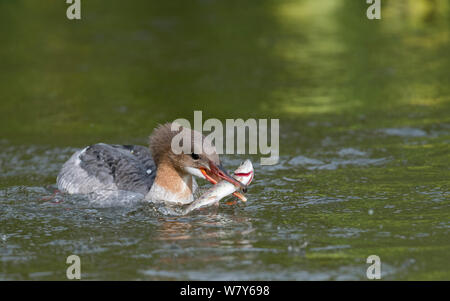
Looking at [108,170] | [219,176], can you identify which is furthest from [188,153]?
[108,170]

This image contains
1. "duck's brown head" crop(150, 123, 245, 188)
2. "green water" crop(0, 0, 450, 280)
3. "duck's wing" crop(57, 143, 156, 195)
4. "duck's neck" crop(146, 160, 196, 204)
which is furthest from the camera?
"duck's wing" crop(57, 143, 156, 195)

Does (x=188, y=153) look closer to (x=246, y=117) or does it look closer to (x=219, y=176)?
(x=219, y=176)

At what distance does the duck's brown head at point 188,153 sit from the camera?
927 cm

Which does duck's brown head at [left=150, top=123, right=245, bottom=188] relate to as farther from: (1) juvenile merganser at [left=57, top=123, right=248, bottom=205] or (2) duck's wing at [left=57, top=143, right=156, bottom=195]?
(2) duck's wing at [left=57, top=143, right=156, bottom=195]

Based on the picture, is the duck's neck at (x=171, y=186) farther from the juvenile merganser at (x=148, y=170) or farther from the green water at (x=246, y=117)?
the green water at (x=246, y=117)

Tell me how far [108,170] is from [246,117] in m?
3.84

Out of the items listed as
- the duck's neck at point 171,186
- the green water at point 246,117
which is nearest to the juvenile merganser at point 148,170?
the duck's neck at point 171,186

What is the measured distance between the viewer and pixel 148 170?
417 inches

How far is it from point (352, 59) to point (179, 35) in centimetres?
468

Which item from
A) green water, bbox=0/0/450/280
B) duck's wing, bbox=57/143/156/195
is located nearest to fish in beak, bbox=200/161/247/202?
green water, bbox=0/0/450/280

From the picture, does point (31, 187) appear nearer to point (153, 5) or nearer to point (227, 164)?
point (227, 164)

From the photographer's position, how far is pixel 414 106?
1352cm

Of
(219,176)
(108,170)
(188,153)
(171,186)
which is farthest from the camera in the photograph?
(108,170)

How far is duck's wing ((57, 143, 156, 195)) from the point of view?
10.2 m
